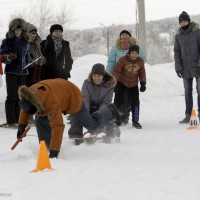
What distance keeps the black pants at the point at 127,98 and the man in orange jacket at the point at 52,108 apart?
79.8 inches

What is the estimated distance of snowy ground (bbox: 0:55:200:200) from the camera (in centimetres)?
343

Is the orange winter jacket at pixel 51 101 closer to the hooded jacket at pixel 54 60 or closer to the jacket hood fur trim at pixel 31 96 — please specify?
the jacket hood fur trim at pixel 31 96

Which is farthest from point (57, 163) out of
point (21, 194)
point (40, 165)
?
point (21, 194)

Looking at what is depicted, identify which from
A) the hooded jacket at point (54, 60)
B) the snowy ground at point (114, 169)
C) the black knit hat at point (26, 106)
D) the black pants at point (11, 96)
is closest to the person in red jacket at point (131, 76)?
the snowy ground at point (114, 169)

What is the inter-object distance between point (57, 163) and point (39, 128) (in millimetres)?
1021

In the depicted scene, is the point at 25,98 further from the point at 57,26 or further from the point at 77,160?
the point at 57,26

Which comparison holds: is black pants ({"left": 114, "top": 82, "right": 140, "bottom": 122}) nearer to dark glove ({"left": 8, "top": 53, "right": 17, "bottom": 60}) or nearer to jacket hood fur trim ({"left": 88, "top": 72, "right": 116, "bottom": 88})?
jacket hood fur trim ({"left": 88, "top": 72, "right": 116, "bottom": 88})

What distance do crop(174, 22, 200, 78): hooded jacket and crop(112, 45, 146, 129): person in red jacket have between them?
2.62 ft

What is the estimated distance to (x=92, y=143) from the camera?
594cm

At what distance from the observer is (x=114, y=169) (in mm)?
4332

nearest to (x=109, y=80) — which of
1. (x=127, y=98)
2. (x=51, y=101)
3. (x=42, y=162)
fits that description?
(x=51, y=101)

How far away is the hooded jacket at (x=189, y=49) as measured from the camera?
7.93 metres

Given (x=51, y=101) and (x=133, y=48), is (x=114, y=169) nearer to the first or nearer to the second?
(x=51, y=101)

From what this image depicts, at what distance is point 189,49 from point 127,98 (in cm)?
148
